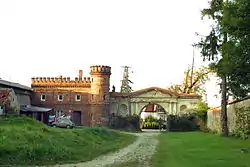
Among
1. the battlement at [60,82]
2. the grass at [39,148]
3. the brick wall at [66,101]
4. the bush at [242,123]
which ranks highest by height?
the battlement at [60,82]

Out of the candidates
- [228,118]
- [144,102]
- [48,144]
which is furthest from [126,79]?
[48,144]

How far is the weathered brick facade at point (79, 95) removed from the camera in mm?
64500

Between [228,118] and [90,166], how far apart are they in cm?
2498

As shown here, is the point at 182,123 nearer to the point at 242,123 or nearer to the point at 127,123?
the point at 127,123

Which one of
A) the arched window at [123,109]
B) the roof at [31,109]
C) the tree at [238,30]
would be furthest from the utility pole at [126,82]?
the tree at [238,30]

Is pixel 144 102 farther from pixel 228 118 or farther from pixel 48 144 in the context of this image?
pixel 48 144

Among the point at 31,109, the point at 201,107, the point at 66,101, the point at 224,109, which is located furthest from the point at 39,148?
the point at 66,101

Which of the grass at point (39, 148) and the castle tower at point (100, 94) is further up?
the castle tower at point (100, 94)

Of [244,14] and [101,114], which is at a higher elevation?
[244,14]

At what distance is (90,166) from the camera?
17.5 meters

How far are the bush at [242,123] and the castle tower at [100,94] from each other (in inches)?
1236

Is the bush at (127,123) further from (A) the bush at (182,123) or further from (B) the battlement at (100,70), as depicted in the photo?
(B) the battlement at (100,70)

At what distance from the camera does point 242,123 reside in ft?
107

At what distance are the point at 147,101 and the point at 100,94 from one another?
24.8 ft
